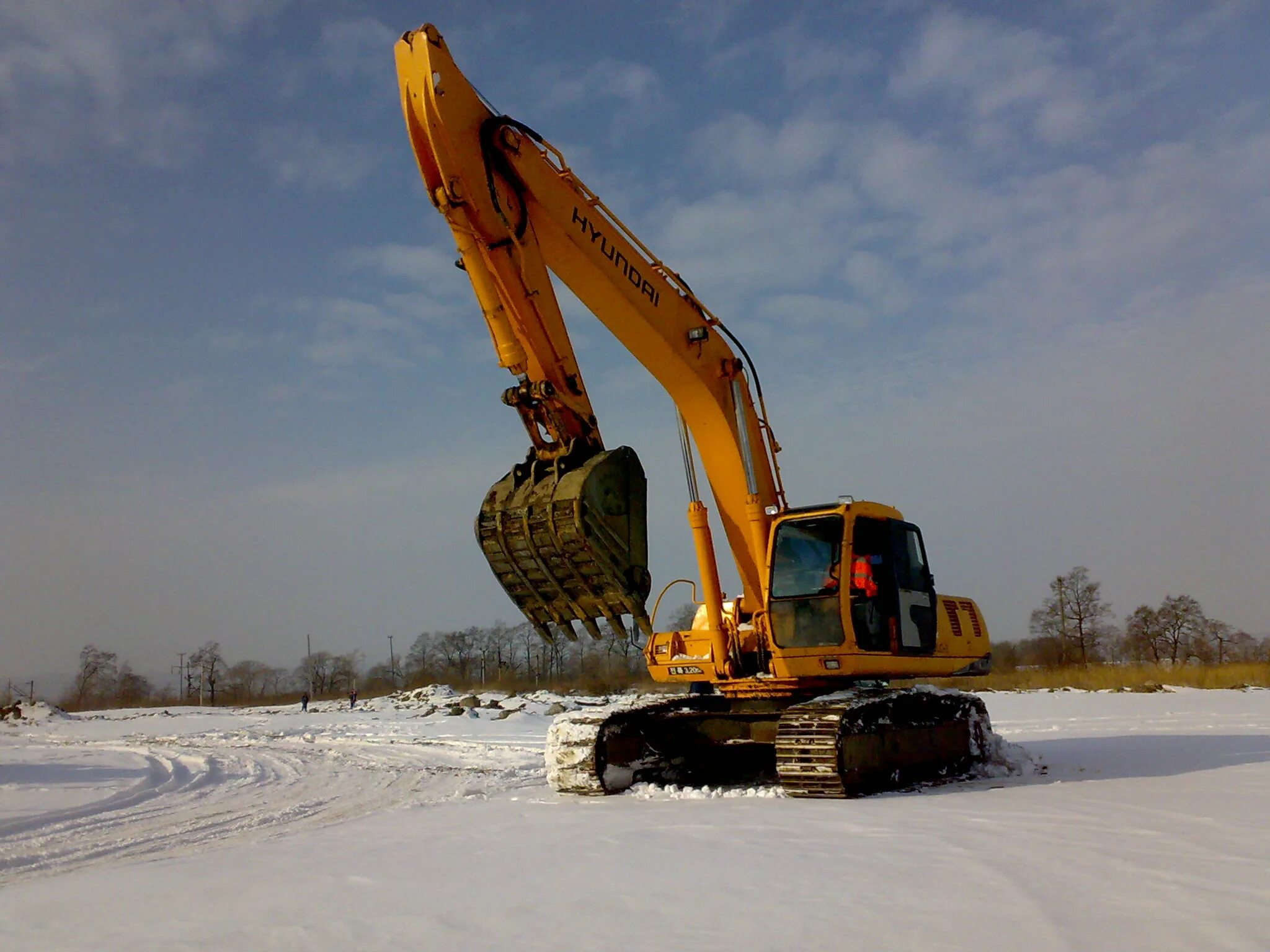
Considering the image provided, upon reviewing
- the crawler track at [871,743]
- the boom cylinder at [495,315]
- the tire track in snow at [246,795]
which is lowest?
the tire track in snow at [246,795]

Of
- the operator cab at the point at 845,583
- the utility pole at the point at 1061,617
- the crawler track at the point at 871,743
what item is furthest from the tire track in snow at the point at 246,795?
the utility pole at the point at 1061,617

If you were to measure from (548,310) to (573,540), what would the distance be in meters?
2.37

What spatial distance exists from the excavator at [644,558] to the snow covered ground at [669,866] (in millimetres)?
691

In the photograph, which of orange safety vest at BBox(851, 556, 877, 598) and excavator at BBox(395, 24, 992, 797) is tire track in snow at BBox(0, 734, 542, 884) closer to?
excavator at BBox(395, 24, 992, 797)

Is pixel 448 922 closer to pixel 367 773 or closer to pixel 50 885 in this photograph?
pixel 50 885

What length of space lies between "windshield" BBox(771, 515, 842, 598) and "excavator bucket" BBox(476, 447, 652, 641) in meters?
1.25

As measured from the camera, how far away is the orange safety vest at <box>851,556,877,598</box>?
8.88 metres

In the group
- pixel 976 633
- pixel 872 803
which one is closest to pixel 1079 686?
pixel 976 633

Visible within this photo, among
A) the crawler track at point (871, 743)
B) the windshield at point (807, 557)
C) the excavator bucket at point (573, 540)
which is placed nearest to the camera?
the crawler track at point (871, 743)

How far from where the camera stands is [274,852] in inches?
231

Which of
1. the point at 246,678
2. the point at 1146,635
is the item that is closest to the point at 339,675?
the point at 246,678

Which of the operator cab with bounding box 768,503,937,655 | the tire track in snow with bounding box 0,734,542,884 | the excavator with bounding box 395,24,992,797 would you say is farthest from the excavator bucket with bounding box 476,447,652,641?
the tire track in snow with bounding box 0,734,542,884

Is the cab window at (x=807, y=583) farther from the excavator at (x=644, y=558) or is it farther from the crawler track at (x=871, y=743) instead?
the crawler track at (x=871, y=743)

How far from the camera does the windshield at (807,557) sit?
8.91 m
